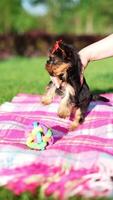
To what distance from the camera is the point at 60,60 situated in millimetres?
5609

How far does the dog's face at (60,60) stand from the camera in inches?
220

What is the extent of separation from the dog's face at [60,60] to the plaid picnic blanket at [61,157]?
27.7 inches

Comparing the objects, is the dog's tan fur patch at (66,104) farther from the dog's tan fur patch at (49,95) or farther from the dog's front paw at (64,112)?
the dog's tan fur patch at (49,95)

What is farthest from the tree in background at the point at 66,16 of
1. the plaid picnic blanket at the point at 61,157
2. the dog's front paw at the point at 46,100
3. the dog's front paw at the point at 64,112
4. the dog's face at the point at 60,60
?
the dog's face at the point at 60,60

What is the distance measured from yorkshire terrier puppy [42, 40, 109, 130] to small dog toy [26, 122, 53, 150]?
63 centimetres

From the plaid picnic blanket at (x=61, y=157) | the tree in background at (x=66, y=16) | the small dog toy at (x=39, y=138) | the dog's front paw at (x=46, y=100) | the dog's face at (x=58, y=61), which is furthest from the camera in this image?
the tree in background at (x=66, y=16)

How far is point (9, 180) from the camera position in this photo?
168 inches

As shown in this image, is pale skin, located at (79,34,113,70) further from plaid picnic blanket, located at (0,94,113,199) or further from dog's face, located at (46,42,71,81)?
dog's face, located at (46,42,71,81)

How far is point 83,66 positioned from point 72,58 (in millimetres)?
357

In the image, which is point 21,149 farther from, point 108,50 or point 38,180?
point 108,50

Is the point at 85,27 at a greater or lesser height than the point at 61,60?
greater

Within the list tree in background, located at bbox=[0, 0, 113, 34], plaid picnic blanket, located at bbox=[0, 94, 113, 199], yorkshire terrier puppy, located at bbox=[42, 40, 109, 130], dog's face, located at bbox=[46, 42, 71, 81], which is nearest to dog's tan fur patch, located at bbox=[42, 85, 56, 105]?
yorkshire terrier puppy, located at bbox=[42, 40, 109, 130]

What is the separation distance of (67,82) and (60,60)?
441mm

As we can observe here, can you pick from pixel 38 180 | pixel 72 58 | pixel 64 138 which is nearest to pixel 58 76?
pixel 72 58
